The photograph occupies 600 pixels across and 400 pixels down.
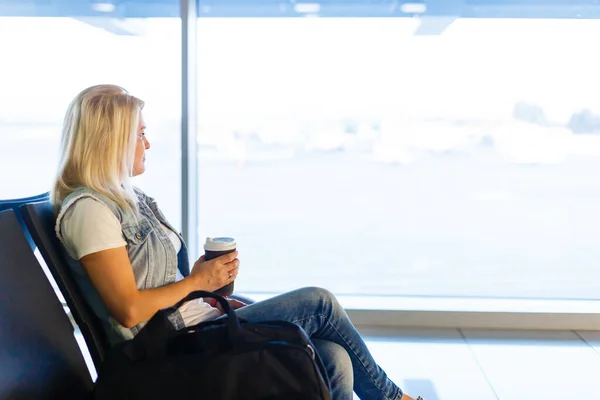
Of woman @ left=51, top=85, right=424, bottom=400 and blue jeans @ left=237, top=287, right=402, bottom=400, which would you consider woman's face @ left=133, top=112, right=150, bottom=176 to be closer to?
woman @ left=51, top=85, right=424, bottom=400

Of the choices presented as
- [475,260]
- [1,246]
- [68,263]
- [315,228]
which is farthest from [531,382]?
[1,246]

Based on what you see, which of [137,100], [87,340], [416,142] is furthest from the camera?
[416,142]

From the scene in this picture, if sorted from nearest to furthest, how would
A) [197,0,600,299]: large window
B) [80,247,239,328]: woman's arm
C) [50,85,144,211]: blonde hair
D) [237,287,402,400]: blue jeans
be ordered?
[80,247,239,328]: woman's arm → [50,85,144,211]: blonde hair → [237,287,402,400]: blue jeans → [197,0,600,299]: large window

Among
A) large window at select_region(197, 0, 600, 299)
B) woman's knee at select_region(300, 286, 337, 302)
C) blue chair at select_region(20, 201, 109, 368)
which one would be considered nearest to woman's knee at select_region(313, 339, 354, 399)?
woman's knee at select_region(300, 286, 337, 302)

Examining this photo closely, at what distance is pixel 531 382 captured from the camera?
237 cm

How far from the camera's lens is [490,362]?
101 inches

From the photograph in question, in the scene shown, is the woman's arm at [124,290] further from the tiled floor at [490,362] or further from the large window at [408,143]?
the large window at [408,143]

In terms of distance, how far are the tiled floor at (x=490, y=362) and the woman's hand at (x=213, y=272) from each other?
1.09 m

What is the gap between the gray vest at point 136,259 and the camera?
Result: 4.80 feet

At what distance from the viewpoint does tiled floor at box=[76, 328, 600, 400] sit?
2297 millimetres

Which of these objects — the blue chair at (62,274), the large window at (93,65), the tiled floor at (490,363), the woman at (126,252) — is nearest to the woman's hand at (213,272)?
the woman at (126,252)

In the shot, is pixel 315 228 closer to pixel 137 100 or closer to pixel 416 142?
pixel 416 142

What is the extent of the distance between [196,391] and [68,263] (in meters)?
0.47

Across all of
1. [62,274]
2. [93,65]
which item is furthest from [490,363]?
[93,65]
